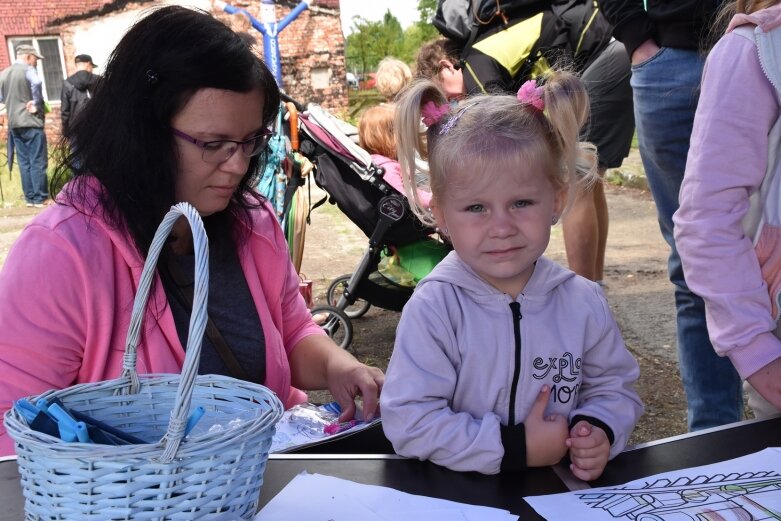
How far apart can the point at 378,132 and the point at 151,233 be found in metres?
2.44

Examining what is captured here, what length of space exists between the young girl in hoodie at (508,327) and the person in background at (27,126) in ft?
33.8

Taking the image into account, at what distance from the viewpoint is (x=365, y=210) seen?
3744mm

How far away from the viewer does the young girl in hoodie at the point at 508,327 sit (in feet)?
3.99

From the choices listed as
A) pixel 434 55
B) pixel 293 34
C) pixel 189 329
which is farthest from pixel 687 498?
pixel 293 34

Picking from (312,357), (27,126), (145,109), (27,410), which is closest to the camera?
(27,410)

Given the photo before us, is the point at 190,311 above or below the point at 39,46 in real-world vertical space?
above

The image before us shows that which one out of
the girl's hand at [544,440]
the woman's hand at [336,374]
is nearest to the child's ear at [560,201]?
the girl's hand at [544,440]

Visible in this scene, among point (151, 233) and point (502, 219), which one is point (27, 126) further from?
point (502, 219)

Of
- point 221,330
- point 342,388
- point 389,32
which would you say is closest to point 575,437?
point 342,388

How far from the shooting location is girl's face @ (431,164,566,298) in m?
1.29

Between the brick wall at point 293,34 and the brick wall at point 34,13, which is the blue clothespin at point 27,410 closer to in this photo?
the brick wall at point 293,34

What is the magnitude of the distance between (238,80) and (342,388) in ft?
2.29

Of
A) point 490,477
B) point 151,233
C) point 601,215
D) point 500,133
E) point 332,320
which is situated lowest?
point 332,320

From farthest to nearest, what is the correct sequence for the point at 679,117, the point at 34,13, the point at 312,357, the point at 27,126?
the point at 34,13
the point at 27,126
the point at 679,117
the point at 312,357
